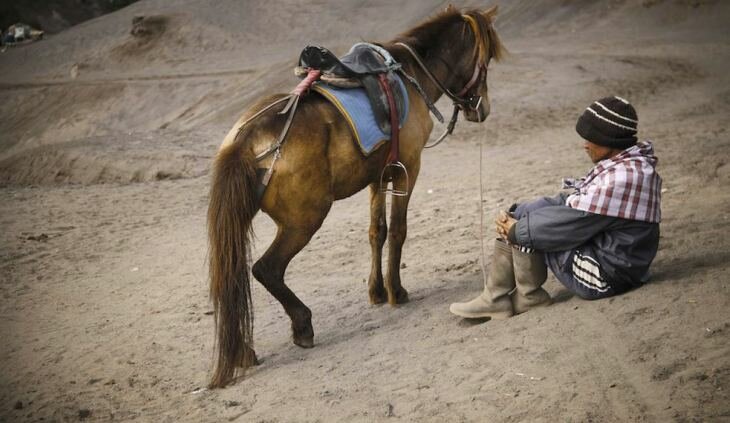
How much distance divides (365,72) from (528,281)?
1693 mm

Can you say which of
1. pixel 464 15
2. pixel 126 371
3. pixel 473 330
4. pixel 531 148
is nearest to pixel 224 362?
pixel 126 371

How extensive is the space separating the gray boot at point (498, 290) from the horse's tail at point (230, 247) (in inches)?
54.0

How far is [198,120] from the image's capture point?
16.0 meters

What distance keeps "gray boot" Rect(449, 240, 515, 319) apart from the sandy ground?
99mm

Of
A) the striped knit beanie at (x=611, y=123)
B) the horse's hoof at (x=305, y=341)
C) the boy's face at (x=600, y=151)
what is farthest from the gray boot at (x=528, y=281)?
the horse's hoof at (x=305, y=341)

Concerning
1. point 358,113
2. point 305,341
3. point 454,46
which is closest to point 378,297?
point 305,341

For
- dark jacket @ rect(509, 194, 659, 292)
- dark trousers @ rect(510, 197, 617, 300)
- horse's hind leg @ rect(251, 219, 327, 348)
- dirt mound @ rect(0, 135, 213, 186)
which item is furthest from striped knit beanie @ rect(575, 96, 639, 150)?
dirt mound @ rect(0, 135, 213, 186)

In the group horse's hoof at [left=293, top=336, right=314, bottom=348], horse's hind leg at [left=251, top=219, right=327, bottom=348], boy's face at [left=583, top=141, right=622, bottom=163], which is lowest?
horse's hoof at [left=293, top=336, right=314, bottom=348]

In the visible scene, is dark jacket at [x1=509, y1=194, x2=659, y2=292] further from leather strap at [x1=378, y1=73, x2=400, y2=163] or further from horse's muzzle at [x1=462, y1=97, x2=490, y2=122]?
horse's muzzle at [x1=462, y1=97, x2=490, y2=122]

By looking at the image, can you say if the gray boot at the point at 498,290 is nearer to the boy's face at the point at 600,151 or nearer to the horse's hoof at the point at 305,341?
the boy's face at the point at 600,151

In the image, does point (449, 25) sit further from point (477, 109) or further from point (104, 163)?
point (104, 163)

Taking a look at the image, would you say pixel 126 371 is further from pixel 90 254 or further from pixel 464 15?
pixel 464 15

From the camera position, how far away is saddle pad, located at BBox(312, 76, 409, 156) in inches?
175

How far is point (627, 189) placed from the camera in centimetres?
374
